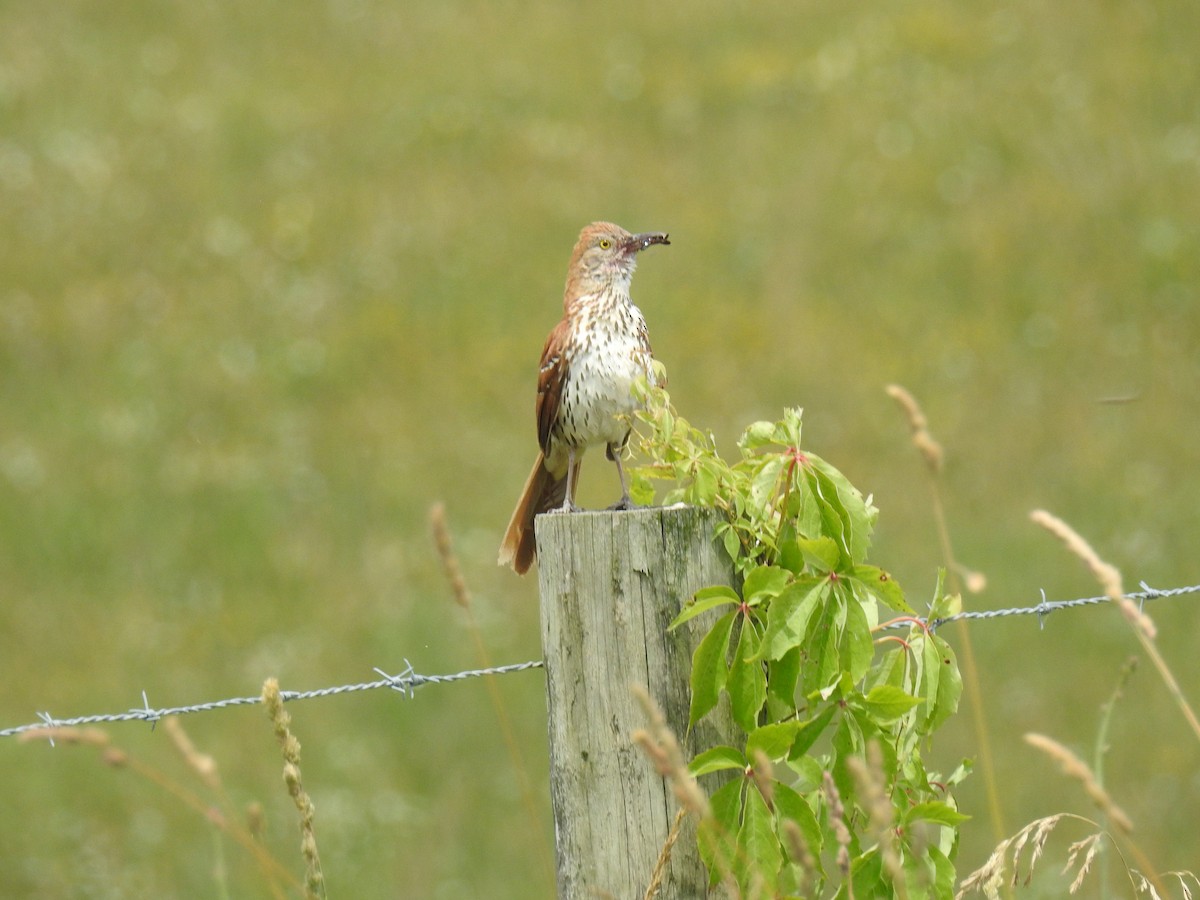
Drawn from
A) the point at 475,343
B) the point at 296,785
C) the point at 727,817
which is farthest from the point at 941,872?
the point at 475,343

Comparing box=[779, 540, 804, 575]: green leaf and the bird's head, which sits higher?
the bird's head

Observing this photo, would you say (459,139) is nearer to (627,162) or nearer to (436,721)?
(627,162)

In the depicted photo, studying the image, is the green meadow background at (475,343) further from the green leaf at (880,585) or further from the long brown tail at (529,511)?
the green leaf at (880,585)

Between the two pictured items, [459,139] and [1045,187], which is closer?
[1045,187]

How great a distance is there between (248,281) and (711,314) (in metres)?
5.52

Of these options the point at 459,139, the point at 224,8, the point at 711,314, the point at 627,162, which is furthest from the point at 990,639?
the point at 224,8

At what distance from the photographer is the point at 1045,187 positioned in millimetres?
16688

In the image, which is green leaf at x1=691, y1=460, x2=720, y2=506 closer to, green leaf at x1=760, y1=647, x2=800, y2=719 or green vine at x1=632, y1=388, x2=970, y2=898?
green vine at x1=632, y1=388, x2=970, y2=898

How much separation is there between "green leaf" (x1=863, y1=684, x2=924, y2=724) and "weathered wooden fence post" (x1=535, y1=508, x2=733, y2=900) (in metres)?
0.33

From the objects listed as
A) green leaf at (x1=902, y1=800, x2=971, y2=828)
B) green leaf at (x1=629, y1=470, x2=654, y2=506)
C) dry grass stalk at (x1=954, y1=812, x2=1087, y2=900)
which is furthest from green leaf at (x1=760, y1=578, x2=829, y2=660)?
green leaf at (x1=629, y1=470, x2=654, y2=506)

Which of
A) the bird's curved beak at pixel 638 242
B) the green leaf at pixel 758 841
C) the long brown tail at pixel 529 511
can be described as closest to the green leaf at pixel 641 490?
the long brown tail at pixel 529 511

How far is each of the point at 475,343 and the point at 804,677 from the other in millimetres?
13097

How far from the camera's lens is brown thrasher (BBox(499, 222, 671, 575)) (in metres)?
4.21

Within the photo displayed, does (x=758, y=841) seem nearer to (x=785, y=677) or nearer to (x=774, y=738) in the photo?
(x=774, y=738)
